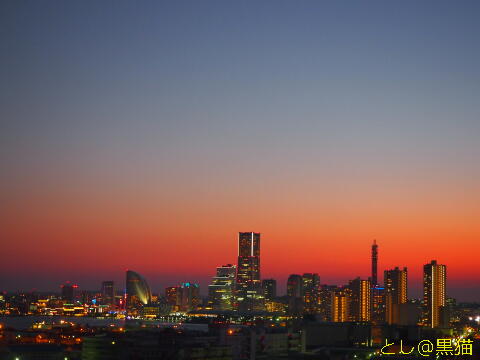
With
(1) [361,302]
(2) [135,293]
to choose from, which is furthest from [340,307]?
(2) [135,293]

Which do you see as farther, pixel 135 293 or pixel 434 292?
pixel 135 293

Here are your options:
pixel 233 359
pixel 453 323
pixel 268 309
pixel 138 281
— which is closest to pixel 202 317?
pixel 268 309

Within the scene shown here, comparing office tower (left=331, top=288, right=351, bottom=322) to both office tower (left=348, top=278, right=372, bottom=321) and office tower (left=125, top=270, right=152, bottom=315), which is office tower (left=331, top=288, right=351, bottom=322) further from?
office tower (left=125, top=270, right=152, bottom=315)

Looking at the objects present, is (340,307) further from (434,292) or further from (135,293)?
(135,293)

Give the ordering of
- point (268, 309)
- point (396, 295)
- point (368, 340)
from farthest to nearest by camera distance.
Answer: point (268, 309)
point (396, 295)
point (368, 340)

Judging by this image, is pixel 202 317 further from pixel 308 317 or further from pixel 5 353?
pixel 5 353

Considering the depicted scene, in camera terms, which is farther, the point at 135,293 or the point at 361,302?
the point at 135,293

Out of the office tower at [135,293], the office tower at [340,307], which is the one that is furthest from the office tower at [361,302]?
the office tower at [135,293]
